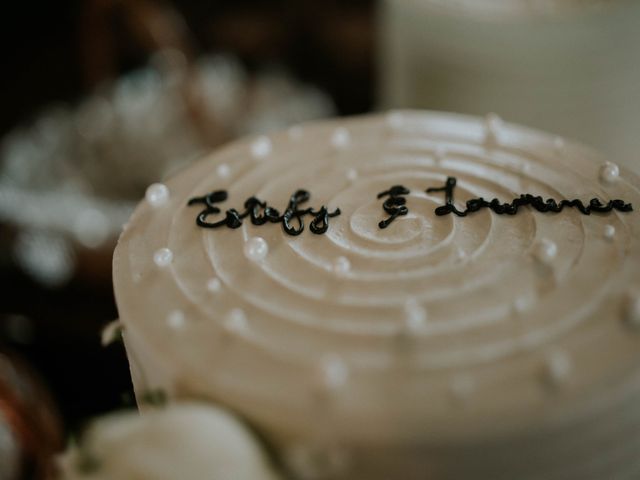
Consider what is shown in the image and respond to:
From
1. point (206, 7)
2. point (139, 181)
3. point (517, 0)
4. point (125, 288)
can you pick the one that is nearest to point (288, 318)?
point (125, 288)

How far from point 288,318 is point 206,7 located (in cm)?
390

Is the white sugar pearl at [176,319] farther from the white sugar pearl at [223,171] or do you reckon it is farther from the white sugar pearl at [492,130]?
the white sugar pearl at [492,130]

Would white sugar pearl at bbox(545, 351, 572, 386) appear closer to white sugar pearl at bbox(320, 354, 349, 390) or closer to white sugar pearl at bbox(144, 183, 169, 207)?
white sugar pearl at bbox(320, 354, 349, 390)

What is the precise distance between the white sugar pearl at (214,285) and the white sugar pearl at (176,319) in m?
0.04

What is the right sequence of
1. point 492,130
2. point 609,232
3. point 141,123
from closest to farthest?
point 609,232, point 492,130, point 141,123

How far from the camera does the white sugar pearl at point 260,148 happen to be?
1.05 meters

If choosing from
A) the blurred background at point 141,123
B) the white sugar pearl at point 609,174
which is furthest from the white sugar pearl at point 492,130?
the blurred background at point 141,123

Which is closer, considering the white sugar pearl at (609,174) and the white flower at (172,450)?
the white flower at (172,450)

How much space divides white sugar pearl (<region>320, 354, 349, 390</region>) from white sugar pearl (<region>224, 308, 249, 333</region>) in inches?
4.0

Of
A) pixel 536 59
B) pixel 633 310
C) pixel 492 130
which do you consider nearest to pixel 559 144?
pixel 492 130

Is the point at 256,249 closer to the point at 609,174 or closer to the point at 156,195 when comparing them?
the point at 156,195

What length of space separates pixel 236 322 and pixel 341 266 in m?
0.14

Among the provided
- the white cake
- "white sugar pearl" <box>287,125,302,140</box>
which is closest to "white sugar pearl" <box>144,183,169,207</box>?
"white sugar pearl" <box>287,125,302,140</box>

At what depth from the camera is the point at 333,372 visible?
65 cm
